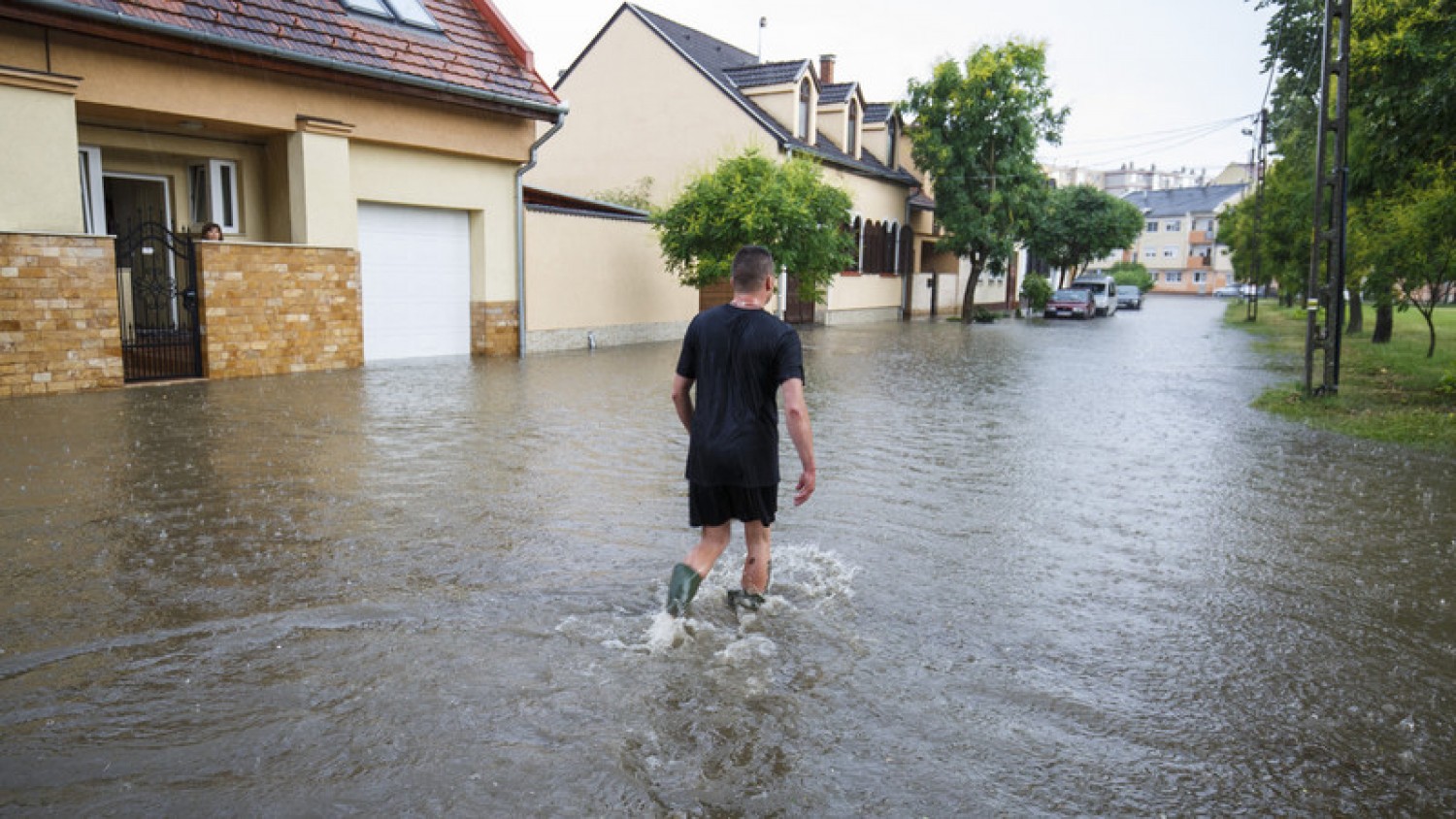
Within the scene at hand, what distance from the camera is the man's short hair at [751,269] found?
4488 millimetres

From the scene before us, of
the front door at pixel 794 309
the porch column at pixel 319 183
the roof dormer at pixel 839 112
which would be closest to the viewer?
the porch column at pixel 319 183

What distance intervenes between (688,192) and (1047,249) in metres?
40.3

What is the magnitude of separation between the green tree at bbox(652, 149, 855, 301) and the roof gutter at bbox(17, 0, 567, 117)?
376cm

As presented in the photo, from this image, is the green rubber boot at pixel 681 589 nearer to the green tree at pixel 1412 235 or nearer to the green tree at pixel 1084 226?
the green tree at pixel 1412 235

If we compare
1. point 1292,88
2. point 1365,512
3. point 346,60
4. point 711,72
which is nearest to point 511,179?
point 346,60

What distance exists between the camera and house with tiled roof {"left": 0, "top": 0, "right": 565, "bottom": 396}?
1112 centimetres

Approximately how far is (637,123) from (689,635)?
82.9 feet

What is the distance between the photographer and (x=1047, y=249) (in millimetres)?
55938

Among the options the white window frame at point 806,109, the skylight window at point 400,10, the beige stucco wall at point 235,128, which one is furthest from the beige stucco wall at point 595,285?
the white window frame at point 806,109

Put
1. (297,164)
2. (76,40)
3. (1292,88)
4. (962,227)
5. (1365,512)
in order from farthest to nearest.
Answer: (962,227)
(1292,88)
(297,164)
(76,40)
(1365,512)

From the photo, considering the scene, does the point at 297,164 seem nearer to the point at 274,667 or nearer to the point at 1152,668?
the point at 274,667

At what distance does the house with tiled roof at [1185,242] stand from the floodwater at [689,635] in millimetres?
103074

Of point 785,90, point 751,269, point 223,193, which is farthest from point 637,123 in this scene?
point 751,269

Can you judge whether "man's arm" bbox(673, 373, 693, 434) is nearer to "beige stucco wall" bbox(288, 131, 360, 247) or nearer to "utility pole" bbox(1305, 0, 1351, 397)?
"utility pole" bbox(1305, 0, 1351, 397)
